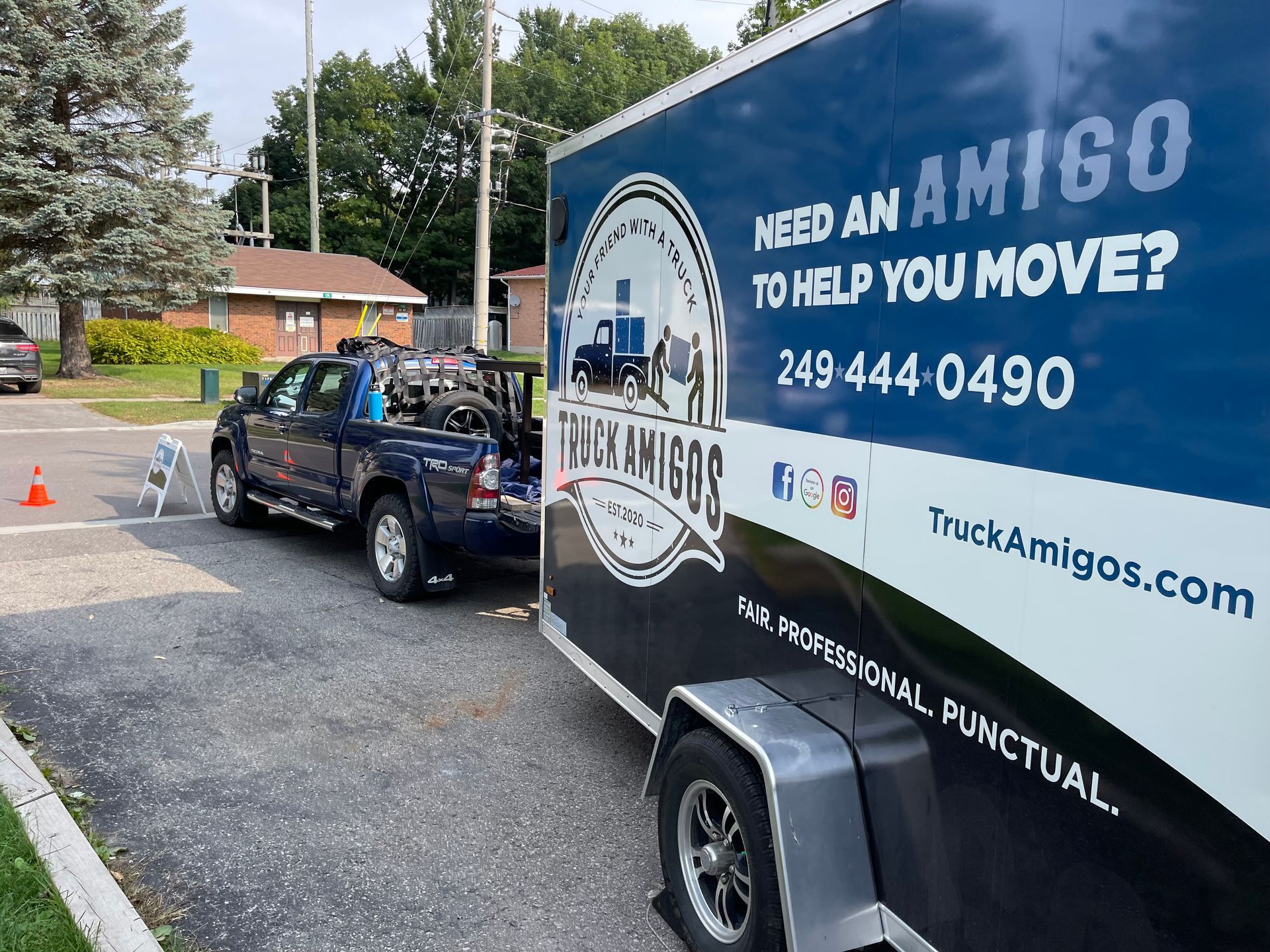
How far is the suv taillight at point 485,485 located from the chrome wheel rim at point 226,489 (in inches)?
167

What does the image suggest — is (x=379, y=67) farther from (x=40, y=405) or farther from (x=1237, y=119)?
(x=1237, y=119)

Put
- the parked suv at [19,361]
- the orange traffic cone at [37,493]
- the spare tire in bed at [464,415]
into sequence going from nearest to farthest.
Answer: the spare tire in bed at [464,415] < the orange traffic cone at [37,493] < the parked suv at [19,361]

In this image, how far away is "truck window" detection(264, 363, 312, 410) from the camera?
28.0 feet

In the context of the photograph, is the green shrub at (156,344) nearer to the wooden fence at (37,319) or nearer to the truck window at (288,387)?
the wooden fence at (37,319)

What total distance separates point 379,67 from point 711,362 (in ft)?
224

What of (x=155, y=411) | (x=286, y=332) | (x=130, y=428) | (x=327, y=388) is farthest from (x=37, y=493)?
(x=286, y=332)

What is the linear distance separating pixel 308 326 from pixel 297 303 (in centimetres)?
103

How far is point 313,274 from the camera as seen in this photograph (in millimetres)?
38344

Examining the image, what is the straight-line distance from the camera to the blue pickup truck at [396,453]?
6.52 m

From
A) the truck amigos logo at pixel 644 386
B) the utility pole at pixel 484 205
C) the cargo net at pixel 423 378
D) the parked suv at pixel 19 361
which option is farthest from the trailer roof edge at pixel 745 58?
the parked suv at pixel 19 361

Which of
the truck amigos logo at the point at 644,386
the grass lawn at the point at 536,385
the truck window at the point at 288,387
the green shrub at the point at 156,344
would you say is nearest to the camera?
the truck amigos logo at the point at 644,386

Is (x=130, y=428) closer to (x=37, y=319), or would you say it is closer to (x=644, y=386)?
(x=644, y=386)

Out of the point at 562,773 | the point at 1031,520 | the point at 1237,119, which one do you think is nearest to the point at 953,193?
the point at 1237,119

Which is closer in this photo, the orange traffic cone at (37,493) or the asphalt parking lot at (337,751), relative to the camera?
the asphalt parking lot at (337,751)
